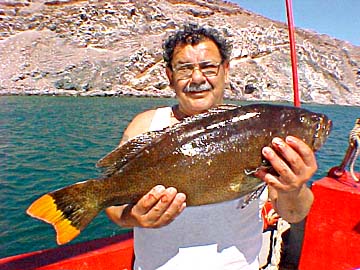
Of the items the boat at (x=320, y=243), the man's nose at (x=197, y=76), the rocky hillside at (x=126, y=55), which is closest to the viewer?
the man's nose at (x=197, y=76)

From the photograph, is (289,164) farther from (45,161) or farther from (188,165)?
(45,161)

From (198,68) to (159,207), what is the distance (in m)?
1.06

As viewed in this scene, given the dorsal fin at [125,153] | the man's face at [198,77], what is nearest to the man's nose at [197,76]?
the man's face at [198,77]

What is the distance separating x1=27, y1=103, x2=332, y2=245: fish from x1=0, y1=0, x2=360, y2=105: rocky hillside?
61850mm

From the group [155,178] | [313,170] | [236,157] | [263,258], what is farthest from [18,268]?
[263,258]

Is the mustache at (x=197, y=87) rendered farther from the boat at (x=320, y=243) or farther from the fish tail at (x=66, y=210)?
the boat at (x=320, y=243)

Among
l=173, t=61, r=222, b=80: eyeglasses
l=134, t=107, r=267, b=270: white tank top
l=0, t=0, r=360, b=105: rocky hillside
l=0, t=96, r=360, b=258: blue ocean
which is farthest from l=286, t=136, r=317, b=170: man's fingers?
l=0, t=0, r=360, b=105: rocky hillside

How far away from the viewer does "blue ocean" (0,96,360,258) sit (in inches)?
346

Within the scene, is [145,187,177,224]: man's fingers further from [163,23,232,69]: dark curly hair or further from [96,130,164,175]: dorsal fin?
[163,23,232,69]: dark curly hair

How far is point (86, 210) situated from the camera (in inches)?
83.2

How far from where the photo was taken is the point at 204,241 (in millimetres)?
2205

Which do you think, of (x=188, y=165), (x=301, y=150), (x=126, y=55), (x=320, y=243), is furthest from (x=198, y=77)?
(x=126, y=55)

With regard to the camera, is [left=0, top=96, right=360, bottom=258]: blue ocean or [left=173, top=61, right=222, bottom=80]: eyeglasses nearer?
[left=173, top=61, right=222, bottom=80]: eyeglasses

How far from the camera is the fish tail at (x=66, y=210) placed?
6.69 ft
